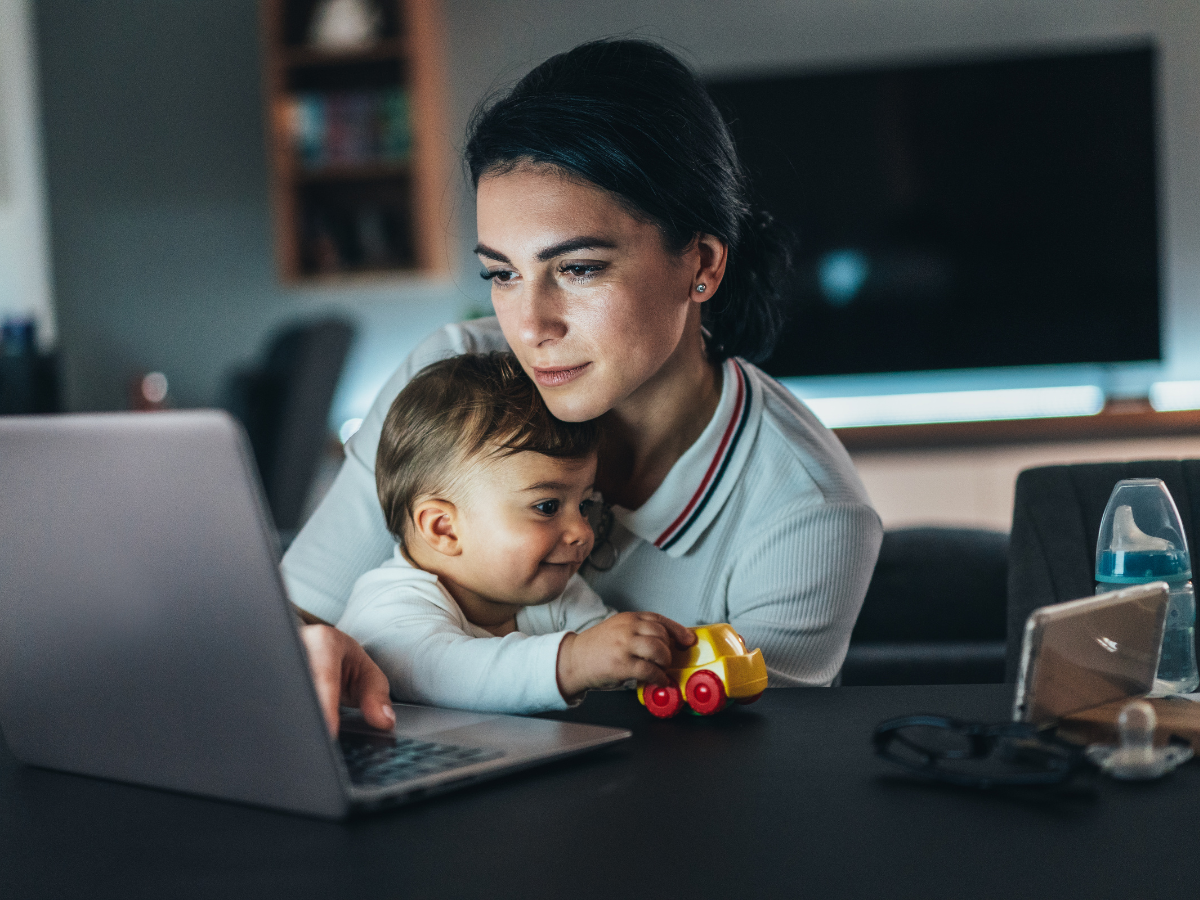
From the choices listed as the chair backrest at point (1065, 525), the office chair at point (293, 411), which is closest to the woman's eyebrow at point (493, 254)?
the chair backrest at point (1065, 525)

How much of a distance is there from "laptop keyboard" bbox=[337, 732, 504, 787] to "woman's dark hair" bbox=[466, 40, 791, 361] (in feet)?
1.78

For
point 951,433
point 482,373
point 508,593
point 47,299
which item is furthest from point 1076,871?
point 47,299

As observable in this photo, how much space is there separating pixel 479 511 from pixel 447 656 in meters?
0.21

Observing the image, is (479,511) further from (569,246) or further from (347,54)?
(347,54)

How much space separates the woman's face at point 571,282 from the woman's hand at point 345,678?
13.3 inches

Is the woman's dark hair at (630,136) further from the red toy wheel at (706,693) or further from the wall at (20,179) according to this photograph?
the wall at (20,179)

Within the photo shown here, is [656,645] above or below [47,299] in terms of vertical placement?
below

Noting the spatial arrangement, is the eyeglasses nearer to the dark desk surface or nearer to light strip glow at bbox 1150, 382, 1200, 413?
the dark desk surface

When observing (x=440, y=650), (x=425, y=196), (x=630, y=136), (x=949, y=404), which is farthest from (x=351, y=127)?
(x=440, y=650)

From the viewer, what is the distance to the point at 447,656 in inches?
32.6

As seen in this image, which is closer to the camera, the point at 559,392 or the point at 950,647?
the point at 559,392

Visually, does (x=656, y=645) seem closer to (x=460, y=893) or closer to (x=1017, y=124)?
(x=460, y=893)

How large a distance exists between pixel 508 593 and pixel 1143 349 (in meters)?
3.28

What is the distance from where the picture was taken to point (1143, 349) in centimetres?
371
